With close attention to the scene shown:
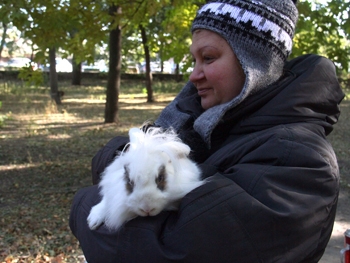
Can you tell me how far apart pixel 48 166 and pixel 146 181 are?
7.14 metres

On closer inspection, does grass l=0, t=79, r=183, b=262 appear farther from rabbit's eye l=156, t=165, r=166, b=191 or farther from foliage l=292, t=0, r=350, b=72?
foliage l=292, t=0, r=350, b=72

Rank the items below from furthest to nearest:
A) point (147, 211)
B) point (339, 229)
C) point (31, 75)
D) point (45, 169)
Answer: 1. point (45, 169)
2. point (31, 75)
3. point (339, 229)
4. point (147, 211)

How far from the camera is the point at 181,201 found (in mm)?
1642

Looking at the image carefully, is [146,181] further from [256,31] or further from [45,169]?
[45,169]

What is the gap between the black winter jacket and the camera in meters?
1.46

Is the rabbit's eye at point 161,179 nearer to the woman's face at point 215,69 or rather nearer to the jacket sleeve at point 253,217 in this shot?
the jacket sleeve at point 253,217

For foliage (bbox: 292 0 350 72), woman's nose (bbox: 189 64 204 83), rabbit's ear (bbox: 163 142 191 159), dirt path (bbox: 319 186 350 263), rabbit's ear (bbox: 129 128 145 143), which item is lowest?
dirt path (bbox: 319 186 350 263)

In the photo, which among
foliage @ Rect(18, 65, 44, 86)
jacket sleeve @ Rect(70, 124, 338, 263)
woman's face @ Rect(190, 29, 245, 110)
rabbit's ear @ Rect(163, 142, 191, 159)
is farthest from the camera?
foliage @ Rect(18, 65, 44, 86)

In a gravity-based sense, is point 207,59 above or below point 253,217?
above

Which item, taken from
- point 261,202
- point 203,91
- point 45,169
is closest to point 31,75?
point 45,169

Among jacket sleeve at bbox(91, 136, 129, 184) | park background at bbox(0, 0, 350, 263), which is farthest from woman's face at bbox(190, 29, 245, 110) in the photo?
park background at bbox(0, 0, 350, 263)

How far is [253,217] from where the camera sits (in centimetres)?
146

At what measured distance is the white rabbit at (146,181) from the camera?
165 cm

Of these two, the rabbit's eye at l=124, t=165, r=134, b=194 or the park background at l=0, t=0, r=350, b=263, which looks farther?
the park background at l=0, t=0, r=350, b=263
